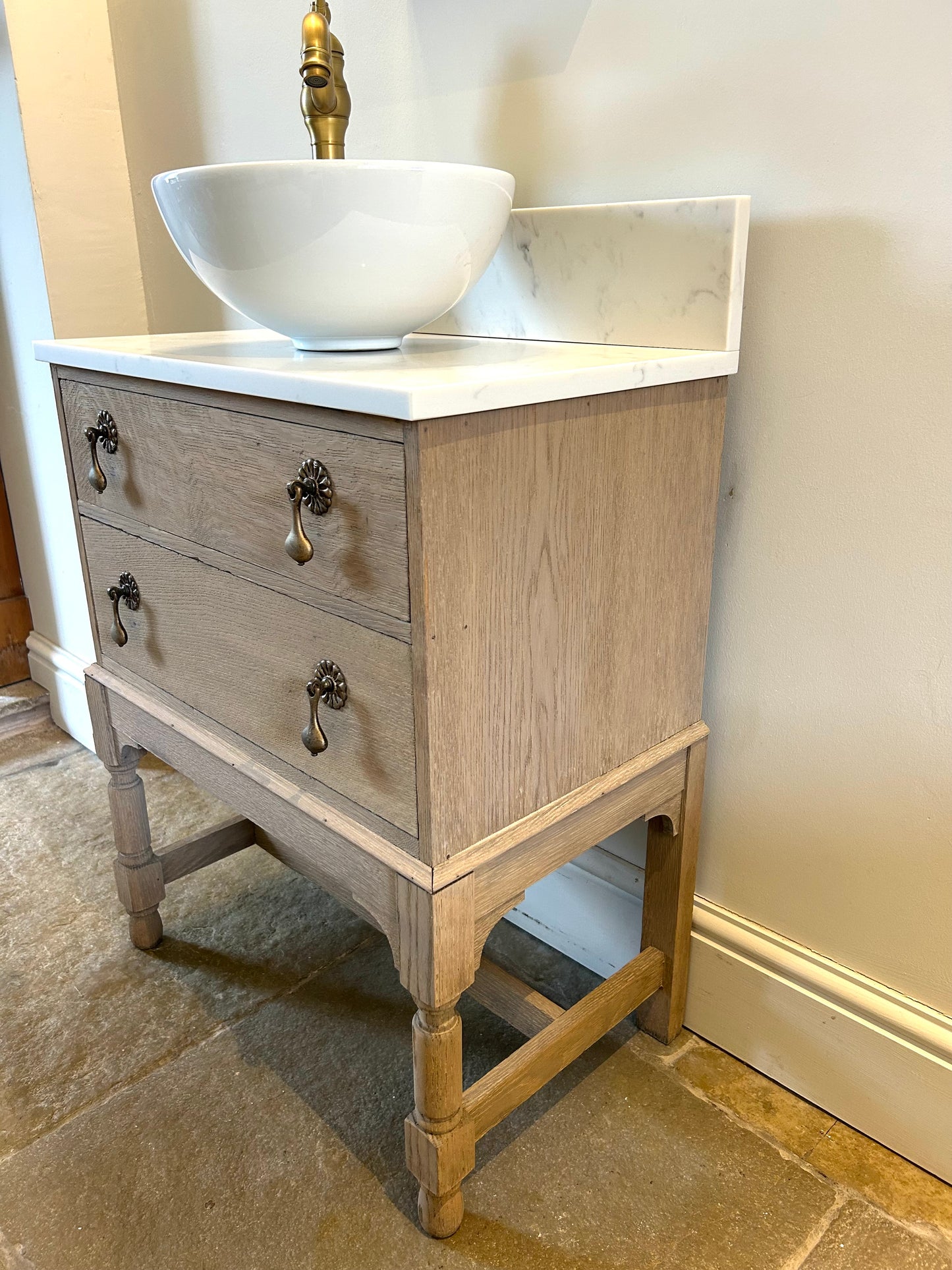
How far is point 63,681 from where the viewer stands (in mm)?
1925

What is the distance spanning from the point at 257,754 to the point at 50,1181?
50 centimetres

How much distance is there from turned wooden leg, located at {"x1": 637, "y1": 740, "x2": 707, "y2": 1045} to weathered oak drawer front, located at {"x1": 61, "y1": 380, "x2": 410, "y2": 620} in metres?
0.46

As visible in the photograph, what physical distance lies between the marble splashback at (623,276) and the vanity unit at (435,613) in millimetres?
29

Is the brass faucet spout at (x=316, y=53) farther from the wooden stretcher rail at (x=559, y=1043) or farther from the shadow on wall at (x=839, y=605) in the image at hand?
the wooden stretcher rail at (x=559, y=1043)

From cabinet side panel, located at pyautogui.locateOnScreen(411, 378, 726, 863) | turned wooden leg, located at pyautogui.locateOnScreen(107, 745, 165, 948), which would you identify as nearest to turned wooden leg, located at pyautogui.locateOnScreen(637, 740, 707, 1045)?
cabinet side panel, located at pyautogui.locateOnScreen(411, 378, 726, 863)

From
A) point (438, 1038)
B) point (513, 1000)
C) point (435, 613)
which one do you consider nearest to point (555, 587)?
point (435, 613)

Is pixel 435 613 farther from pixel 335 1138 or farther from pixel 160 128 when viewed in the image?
pixel 160 128

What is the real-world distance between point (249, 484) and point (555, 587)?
0.28 meters

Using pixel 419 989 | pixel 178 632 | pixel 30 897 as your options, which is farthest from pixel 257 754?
pixel 30 897

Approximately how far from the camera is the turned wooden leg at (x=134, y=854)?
1247 millimetres

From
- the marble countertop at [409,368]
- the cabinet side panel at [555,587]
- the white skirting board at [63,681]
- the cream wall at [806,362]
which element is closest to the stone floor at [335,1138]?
the cream wall at [806,362]

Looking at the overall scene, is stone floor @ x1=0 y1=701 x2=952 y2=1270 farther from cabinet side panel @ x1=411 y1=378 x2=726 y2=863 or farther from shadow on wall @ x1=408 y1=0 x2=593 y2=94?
shadow on wall @ x1=408 y1=0 x2=593 y2=94

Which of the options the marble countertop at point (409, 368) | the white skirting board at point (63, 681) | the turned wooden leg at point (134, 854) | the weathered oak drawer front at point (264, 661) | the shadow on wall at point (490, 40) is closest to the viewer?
the marble countertop at point (409, 368)

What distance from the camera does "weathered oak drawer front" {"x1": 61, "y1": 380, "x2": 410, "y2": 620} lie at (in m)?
0.70
